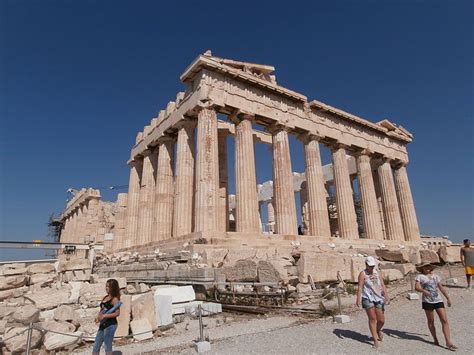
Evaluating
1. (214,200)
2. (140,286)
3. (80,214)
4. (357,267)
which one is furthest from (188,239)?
(80,214)

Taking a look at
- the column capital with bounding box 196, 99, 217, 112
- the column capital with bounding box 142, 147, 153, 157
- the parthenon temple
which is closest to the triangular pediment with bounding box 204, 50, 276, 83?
the parthenon temple

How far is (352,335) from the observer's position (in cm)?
575

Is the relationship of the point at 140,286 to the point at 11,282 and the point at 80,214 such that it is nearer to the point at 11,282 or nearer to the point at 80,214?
the point at 11,282

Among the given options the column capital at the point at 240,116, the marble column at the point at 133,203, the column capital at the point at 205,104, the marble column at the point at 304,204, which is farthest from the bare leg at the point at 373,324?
the marble column at the point at 304,204

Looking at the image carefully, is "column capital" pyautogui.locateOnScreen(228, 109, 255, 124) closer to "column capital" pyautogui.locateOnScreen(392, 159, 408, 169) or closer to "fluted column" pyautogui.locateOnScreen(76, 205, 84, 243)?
"column capital" pyautogui.locateOnScreen(392, 159, 408, 169)

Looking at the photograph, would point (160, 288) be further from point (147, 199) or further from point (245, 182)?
point (147, 199)

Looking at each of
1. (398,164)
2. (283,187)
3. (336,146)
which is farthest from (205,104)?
(398,164)

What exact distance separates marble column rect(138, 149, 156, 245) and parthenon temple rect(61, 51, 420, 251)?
0.25ft

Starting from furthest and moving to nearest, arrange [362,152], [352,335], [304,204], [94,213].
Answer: [94,213]
[304,204]
[362,152]
[352,335]

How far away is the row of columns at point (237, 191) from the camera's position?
56.2 feet

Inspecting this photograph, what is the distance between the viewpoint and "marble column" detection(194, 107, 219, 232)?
15969 mm

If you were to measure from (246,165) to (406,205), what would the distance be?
17421 mm

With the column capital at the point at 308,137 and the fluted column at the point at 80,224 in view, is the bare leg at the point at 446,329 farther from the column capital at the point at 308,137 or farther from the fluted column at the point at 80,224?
the fluted column at the point at 80,224

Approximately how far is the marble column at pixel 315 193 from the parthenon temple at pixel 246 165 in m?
0.06
